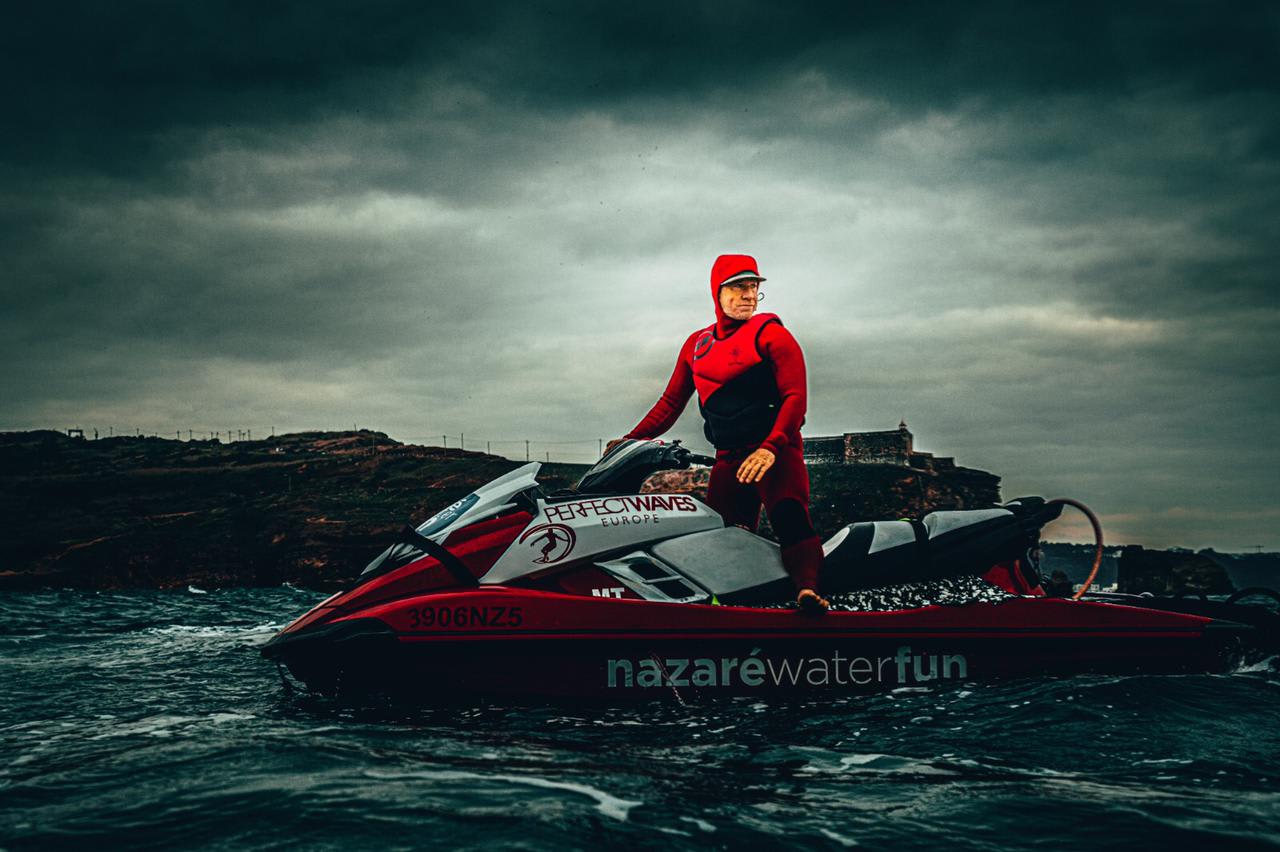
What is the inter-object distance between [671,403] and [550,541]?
1743 millimetres

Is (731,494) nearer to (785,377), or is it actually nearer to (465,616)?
(785,377)

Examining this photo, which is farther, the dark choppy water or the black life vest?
the black life vest

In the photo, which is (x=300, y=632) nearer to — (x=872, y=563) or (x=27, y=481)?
(x=872, y=563)

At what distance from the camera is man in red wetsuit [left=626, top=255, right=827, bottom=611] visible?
5461 millimetres

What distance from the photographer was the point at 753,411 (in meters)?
5.82

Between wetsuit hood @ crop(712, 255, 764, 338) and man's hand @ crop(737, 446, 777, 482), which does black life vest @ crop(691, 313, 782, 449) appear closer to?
wetsuit hood @ crop(712, 255, 764, 338)

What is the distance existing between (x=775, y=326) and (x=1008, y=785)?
3.13m

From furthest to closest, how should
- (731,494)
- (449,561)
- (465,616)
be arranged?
1. (731,494)
2. (449,561)
3. (465,616)

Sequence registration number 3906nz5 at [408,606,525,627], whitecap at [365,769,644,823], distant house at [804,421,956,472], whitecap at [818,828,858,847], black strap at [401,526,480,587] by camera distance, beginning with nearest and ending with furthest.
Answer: whitecap at [818,828,858,847], whitecap at [365,769,644,823], registration number 3906nz5 at [408,606,525,627], black strap at [401,526,480,587], distant house at [804,421,956,472]

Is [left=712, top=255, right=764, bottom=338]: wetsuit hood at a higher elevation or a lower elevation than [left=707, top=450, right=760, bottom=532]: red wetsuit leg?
higher

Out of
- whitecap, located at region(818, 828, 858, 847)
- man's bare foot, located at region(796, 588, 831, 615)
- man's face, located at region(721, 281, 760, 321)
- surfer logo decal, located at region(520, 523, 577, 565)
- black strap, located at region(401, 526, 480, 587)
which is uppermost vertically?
man's face, located at region(721, 281, 760, 321)

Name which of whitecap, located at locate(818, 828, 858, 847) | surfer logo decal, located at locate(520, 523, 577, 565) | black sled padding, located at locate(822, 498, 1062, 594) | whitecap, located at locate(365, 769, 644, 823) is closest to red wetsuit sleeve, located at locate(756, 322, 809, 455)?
black sled padding, located at locate(822, 498, 1062, 594)

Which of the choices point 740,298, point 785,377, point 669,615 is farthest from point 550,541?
point 740,298

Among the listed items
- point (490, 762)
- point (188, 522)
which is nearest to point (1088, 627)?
point (490, 762)
